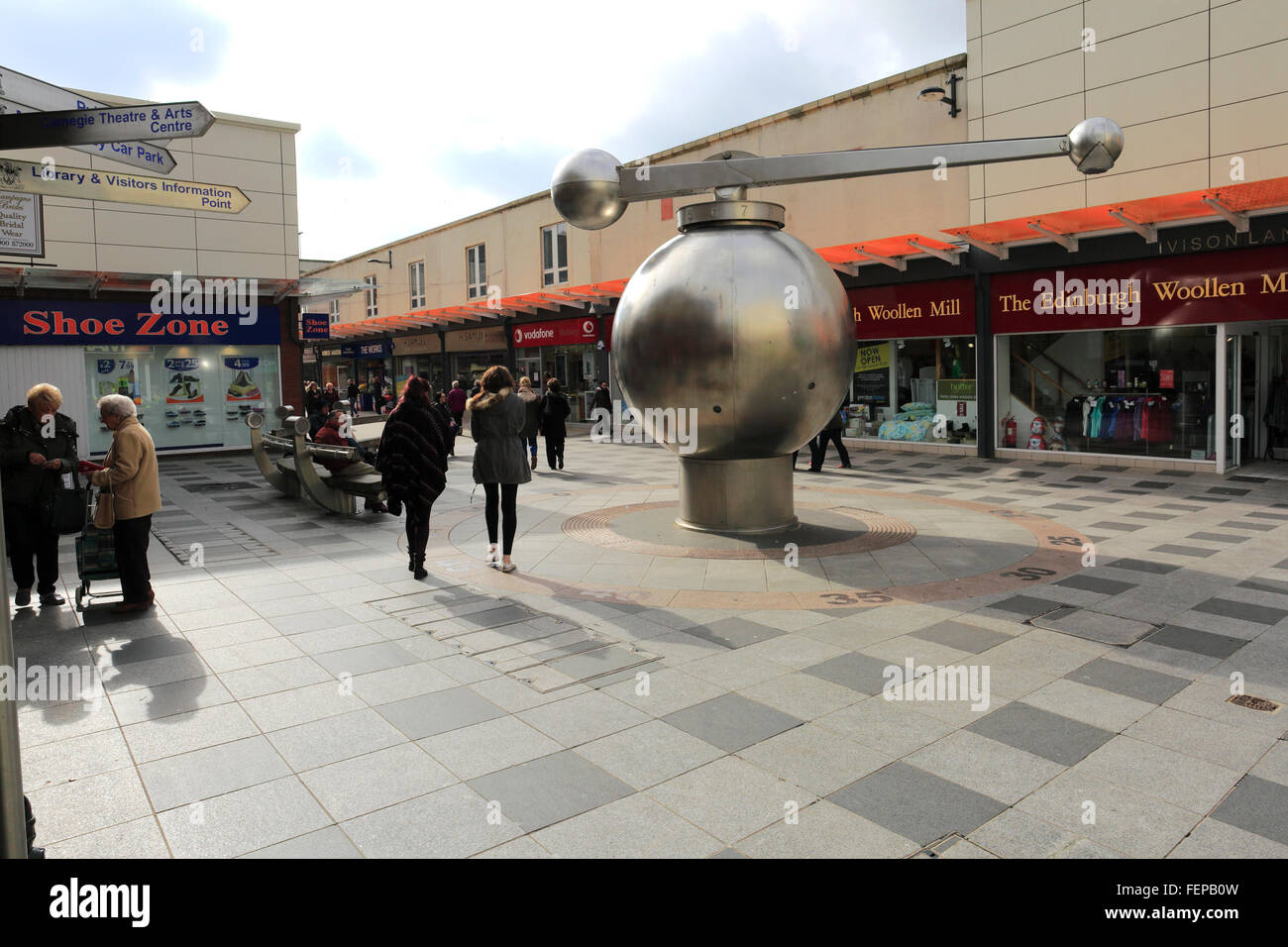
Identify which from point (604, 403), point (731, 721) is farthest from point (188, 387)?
point (731, 721)

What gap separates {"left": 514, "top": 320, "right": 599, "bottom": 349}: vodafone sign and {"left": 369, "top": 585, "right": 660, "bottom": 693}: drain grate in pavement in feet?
65.1

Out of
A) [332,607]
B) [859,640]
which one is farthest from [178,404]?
[859,640]

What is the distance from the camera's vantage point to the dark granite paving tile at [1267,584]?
7.31 meters

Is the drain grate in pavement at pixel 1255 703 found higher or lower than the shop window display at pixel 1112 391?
lower

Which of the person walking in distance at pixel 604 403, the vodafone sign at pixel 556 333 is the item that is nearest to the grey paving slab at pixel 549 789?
the person walking in distance at pixel 604 403

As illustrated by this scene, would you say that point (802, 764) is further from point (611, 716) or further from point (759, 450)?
point (759, 450)

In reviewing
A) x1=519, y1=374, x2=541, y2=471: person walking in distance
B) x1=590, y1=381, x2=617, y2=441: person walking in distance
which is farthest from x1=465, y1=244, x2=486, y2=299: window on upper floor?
x1=519, y1=374, x2=541, y2=471: person walking in distance

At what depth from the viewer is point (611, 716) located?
4.87 metres

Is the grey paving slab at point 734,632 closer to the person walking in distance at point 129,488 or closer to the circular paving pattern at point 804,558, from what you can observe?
the circular paving pattern at point 804,558

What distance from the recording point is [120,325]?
779 inches

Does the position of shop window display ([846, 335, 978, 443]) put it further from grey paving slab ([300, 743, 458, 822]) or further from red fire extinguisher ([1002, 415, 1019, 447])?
grey paving slab ([300, 743, 458, 822])

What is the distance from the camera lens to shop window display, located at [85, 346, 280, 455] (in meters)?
19.9

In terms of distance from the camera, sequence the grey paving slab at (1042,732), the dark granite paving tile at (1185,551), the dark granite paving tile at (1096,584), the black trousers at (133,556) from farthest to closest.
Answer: the dark granite paving tile at (1185,551), the dark granite paving tile at (1096,584), the black trousers at (133,556), the grey paving slab at (1042,732)

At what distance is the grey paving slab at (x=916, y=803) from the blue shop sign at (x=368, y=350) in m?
36.9
